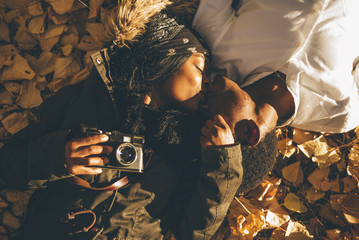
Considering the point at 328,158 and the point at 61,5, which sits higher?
the point at 61,5

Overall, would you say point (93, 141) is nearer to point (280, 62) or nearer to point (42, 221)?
point (42, 221)

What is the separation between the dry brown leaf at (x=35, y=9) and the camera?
1564 mm

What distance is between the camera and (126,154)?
1.16m

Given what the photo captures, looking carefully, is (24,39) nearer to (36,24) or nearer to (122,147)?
(36,24)

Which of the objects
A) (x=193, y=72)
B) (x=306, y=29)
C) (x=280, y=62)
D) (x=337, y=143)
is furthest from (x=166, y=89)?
(x=337, y=143)

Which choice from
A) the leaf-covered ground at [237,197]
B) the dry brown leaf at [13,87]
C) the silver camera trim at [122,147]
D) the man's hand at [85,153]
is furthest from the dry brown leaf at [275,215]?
the dry brown leaf at [13,87]

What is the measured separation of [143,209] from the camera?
52.2 inches

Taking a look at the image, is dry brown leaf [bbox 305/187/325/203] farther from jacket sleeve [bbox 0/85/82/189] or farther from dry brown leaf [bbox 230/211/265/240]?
jacket sleeve [bbox 0/85/82/189]

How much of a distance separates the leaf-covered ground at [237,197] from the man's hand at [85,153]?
0.65 meters

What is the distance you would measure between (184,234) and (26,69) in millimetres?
1308

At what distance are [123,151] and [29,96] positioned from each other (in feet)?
2.86

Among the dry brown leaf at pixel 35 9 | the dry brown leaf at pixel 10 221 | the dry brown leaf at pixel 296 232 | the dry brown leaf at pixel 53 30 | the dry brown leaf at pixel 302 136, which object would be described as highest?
the dry brown leaf at pixel 35 9

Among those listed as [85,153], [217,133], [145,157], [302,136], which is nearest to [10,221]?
[85,153]

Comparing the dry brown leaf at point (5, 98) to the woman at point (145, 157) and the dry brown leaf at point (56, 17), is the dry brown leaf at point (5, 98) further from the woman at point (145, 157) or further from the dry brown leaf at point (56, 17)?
the dry brown leaf at point (56, 17)
